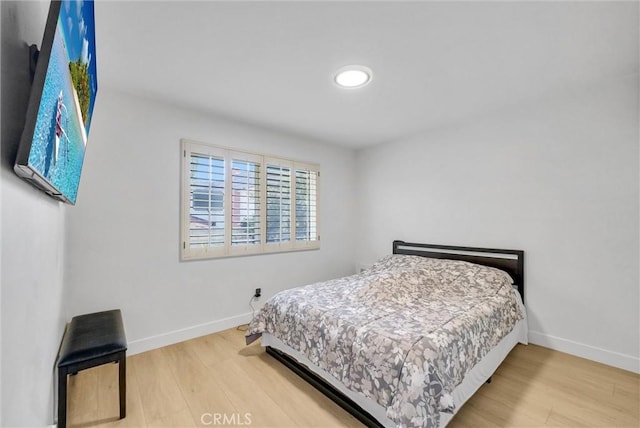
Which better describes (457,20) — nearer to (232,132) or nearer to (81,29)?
(81,29)

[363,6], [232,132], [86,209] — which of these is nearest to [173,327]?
[86,209]

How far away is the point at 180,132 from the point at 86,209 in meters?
1.07

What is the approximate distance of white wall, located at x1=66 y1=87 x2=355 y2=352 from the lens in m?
2.32

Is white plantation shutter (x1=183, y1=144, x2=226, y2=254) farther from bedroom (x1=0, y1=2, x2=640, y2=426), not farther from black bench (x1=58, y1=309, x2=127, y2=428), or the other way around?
black bench (x1=58, y1=309, x2=127, y2=428)

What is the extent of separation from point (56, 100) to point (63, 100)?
11cm

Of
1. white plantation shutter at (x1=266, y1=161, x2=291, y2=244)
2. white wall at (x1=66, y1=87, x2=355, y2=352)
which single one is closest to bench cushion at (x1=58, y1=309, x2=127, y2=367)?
white wall at (x1=66, y1=87, x2=355, y2=352)

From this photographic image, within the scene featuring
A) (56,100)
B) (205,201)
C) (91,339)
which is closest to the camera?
(56,100)

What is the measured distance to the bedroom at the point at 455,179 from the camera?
5.65 feet

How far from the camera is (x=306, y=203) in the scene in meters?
3.81

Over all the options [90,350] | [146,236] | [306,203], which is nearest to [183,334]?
[146,236]

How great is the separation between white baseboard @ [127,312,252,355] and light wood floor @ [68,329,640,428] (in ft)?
0.29

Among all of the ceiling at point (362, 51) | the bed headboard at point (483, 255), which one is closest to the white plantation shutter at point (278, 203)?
the ceiling at point (362, 51)

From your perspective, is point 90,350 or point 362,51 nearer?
point 90,350

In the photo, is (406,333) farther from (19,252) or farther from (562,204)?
(562,204)
